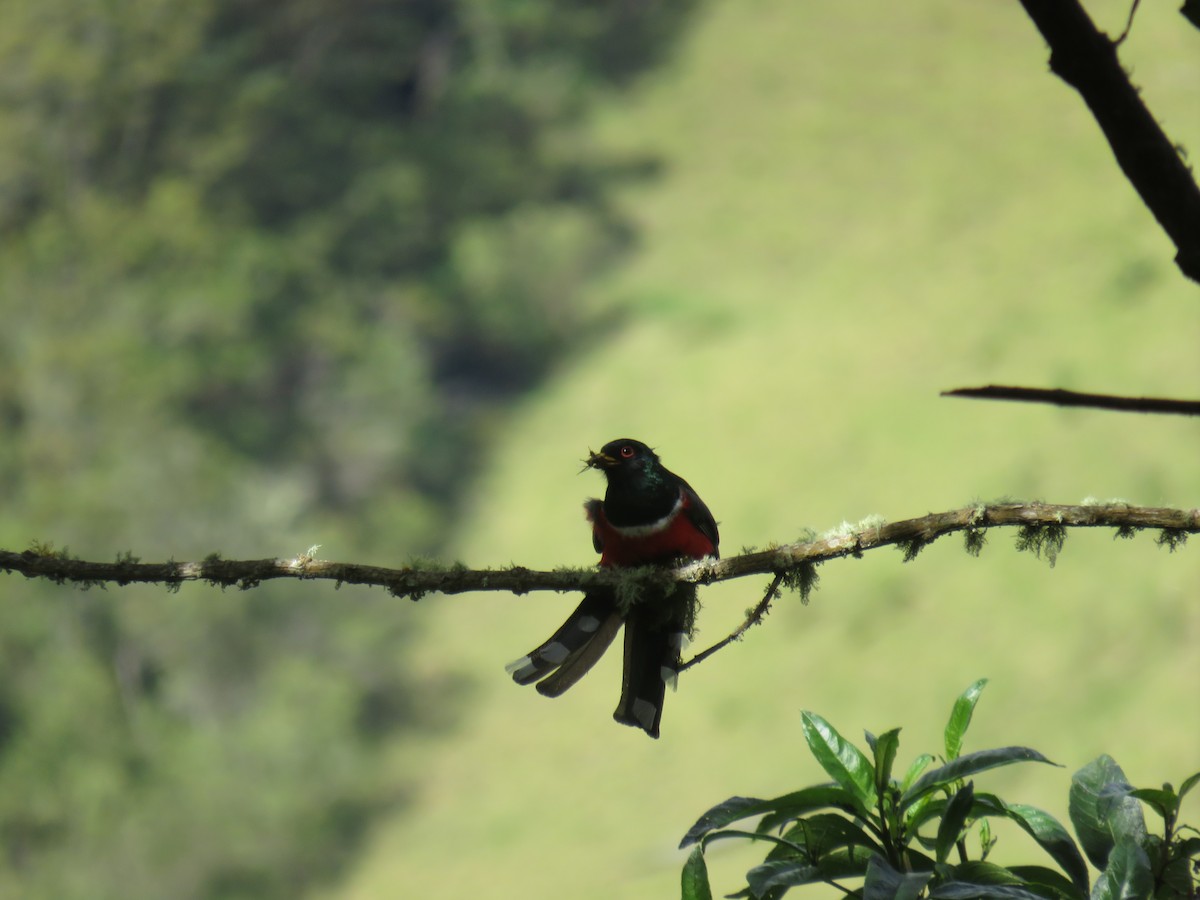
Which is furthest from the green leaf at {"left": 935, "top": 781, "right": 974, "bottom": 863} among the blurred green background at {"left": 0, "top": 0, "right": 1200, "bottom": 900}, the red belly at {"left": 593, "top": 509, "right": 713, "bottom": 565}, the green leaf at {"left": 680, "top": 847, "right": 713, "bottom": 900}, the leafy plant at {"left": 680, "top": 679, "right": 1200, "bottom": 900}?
the blurred green background at {"left": 0, "top": 0, "right": 1200, "bottom": 900}

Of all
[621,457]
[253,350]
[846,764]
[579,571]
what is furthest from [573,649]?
[253,350]

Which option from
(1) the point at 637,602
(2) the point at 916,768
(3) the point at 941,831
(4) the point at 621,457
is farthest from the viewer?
(4) the point at 621,457

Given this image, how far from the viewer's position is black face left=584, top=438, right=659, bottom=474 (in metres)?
2.84

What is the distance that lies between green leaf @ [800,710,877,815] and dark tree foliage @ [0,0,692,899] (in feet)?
47.2

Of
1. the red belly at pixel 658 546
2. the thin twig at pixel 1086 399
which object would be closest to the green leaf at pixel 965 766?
the thin twig at pixel 1086 399

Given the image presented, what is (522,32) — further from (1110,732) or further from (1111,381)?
(1110,732)

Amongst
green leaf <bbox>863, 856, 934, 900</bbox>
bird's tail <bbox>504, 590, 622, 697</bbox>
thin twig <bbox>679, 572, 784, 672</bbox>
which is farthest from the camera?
bird's tail <bbox>504, 590, 622, 697</bbox>

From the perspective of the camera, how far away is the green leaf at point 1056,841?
1.36 m

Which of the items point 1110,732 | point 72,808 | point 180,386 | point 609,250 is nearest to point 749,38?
point 609,250

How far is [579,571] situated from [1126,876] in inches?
33.2

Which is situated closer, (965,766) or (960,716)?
(965,766)

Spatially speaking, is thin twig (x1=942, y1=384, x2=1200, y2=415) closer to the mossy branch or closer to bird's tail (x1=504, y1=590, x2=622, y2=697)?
the mossy branch

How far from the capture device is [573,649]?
2209 mm

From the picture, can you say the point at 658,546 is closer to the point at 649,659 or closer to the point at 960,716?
the point at 649,659
